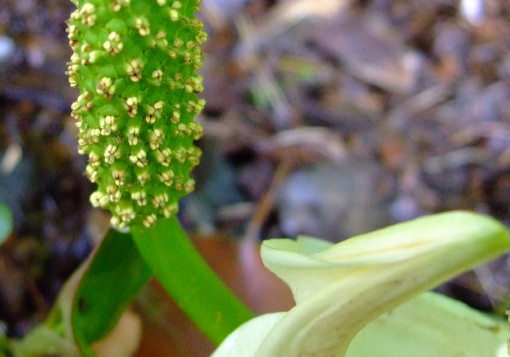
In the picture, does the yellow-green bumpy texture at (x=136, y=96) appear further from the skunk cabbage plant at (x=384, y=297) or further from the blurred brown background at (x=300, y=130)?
the blurred brown background at (x=300, y=130)

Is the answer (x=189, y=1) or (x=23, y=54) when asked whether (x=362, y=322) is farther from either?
(x=23, y=54)

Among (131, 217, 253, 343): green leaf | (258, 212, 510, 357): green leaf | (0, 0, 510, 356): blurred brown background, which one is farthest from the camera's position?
(0, 0, 510, 356): blurred brown background

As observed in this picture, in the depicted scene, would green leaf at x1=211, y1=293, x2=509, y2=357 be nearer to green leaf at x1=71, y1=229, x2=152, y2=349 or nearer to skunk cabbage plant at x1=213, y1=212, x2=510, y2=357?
skunk cabbage plant at x1=213, y1=212, x2=510, y2=357

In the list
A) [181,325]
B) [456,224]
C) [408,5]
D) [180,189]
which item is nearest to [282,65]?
[408,5]

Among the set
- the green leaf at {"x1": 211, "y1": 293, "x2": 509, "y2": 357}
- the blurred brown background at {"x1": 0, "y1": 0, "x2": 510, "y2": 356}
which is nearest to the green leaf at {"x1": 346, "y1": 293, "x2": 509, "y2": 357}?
the green leaf at {"x1": 211, "y1": 293, "x2": 509, "y2": 357}

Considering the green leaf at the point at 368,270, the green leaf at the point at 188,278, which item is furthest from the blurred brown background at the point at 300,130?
the green leaf at the point at 368,270

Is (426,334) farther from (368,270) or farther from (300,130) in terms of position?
(300,130)
